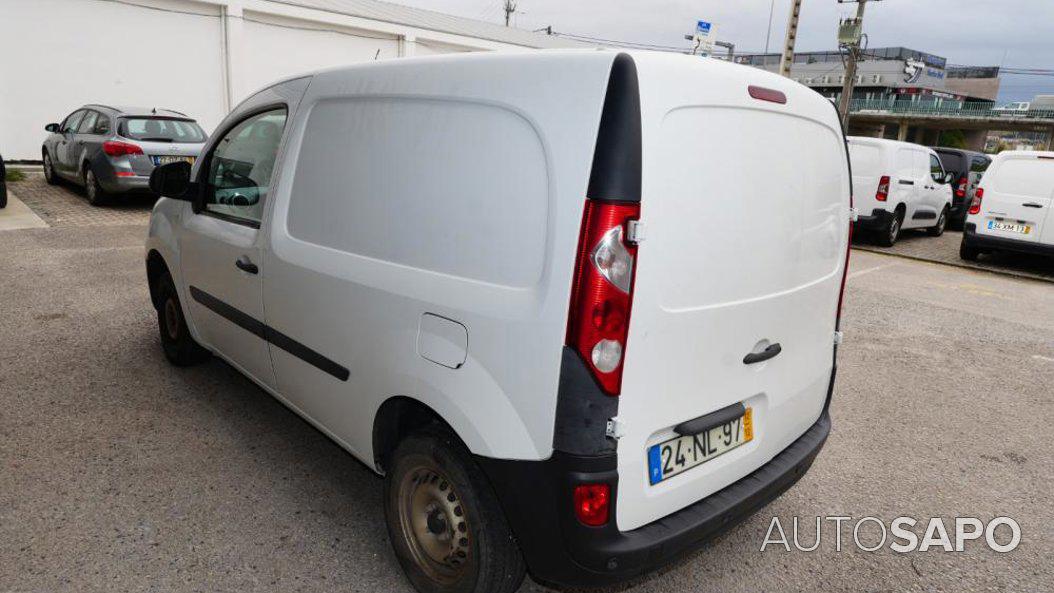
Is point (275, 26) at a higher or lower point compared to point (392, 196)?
higher

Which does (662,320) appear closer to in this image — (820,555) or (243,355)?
(820,555)

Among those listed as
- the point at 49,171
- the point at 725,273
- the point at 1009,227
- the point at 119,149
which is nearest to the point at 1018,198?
the point at 1009,227

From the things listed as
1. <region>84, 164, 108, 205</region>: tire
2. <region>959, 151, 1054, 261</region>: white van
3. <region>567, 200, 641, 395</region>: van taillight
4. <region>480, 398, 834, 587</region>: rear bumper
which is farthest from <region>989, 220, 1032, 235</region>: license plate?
<region>84, 164, 108, 205</region>: tire

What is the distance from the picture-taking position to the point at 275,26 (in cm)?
1725

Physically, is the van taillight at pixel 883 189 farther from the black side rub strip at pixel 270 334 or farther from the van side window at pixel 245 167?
the black side rub strip at pixel 270 334

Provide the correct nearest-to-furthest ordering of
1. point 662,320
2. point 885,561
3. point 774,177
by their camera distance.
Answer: point 662,320 < point 774,177 < point 885,561

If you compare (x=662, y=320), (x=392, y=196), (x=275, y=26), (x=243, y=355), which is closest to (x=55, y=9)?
(x=275, y=26)

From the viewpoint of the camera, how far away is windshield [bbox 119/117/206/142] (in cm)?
1017

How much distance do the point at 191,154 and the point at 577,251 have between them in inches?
396

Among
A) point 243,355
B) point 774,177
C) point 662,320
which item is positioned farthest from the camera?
point 243,355

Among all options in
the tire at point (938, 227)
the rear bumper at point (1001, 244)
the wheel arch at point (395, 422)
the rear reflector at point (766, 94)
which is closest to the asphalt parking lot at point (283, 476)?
the wheel arch at point (395, 422)

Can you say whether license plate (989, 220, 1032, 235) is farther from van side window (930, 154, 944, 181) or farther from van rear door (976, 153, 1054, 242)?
van side window (930, 154, 944, 181)

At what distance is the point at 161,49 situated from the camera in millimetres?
15422

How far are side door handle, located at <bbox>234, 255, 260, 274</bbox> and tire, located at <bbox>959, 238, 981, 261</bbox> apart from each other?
10.5m
